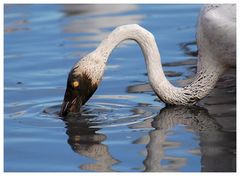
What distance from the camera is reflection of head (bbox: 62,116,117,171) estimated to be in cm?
770

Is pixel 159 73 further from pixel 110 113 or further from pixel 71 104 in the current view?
pixel 71 104

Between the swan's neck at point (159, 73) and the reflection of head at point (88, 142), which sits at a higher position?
the swan's neck at point (159, 73)

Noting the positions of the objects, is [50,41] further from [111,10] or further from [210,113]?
[210,113]

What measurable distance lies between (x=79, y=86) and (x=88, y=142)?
3.01ft

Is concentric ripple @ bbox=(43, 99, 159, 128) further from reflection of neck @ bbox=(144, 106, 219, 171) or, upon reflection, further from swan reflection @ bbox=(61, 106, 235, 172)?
reflection of neck @ bbox=(144, 106, 219, 171)

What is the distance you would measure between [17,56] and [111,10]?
303 centimetres

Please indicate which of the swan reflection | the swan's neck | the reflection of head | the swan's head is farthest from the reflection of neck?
the swan's head

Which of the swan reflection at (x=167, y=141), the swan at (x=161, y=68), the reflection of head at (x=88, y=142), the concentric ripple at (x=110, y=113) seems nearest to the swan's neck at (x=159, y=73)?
the swan at (x=161, y=68)

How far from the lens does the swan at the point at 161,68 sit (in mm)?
9172

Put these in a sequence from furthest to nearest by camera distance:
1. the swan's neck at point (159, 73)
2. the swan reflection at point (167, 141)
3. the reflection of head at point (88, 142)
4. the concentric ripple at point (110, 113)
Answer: the swan's neck at point (159, 73) < the concentric ripple at point (110, 113) < the reflection of head at point (88, 142) < the swan reflection at point (167, 141)

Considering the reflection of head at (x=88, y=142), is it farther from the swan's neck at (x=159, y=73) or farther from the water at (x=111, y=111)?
the swan's neck at (x=159, y=73)

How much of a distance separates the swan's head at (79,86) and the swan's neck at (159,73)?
330 millimetres

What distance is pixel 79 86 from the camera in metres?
9.14

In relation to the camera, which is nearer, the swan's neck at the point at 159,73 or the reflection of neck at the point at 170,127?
the reflection of neck at the point at 170,127
